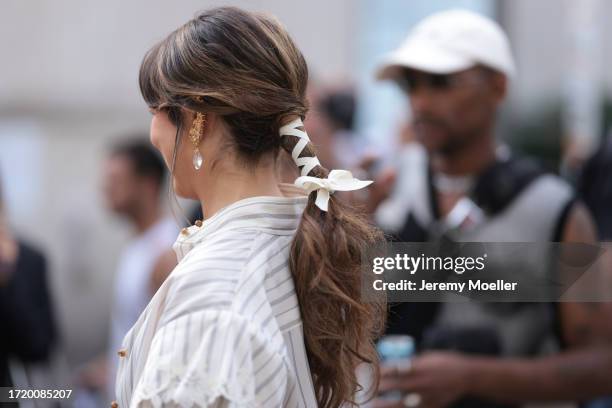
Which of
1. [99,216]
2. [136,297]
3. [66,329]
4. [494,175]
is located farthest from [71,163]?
[494,175]

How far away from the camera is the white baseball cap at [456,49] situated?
3512 mm

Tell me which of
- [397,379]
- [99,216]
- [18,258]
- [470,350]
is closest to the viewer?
[397,379]

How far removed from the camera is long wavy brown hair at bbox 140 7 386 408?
6.42ft

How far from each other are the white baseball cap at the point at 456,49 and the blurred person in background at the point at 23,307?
1.51 metres

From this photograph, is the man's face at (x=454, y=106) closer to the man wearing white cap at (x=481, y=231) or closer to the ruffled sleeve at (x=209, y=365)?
the man wearing white cap at (x=481, y=231)

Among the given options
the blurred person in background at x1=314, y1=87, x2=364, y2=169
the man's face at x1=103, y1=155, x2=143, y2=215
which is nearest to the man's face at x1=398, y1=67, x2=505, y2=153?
the blurred person in background at x1=314, y1=87, x2=364, y2=169

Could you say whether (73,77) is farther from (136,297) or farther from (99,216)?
(136,297)

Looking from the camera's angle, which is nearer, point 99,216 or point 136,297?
point 136,297

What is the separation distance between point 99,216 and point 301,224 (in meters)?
5.72

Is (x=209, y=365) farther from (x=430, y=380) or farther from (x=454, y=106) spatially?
(x=454, y=106)

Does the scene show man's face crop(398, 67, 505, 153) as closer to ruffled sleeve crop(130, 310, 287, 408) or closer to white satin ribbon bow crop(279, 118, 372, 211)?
white satin ribbon bow crop(279, 118, 372, 211)

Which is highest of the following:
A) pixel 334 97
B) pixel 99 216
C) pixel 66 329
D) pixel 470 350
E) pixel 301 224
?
pixel 301 224

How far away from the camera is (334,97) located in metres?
4.98

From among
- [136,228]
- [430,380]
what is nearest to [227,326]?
[430,380]
